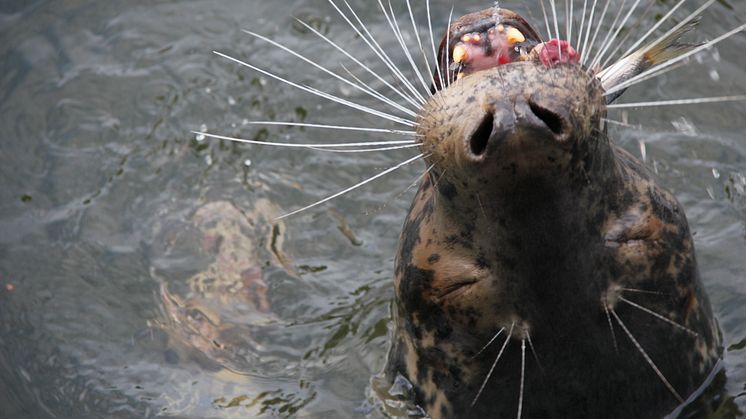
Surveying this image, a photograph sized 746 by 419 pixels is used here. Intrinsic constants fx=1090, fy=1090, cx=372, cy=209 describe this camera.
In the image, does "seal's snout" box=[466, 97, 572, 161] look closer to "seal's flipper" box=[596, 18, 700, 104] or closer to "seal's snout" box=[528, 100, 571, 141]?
"seal's snout" box=[528, 100, 571, 141]

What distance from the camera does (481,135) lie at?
2.92 metres

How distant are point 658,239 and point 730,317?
3.81ft

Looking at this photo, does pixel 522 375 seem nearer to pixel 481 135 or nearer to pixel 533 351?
pixel 533 351

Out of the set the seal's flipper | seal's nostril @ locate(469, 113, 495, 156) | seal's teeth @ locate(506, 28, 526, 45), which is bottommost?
seal's nostril @ locate(469, 113, 495, 156)

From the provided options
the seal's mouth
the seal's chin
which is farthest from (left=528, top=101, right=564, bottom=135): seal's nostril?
the seal's mouth

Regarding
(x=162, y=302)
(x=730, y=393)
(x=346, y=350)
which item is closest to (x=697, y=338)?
(x=730, y=393)

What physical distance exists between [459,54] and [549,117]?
83 centimetres

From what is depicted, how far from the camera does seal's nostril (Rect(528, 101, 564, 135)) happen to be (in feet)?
9.44

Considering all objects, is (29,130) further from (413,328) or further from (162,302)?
(413,328)

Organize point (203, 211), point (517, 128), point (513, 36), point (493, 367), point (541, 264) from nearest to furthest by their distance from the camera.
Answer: point (517, 128) < point (541, 264) < point (493, 367) < point (513, 36) < point (203, 211)

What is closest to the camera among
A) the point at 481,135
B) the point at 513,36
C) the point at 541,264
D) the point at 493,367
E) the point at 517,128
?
the point at 517,128

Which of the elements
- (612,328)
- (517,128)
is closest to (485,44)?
(517,128)

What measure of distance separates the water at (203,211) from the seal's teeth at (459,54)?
4.91 ft

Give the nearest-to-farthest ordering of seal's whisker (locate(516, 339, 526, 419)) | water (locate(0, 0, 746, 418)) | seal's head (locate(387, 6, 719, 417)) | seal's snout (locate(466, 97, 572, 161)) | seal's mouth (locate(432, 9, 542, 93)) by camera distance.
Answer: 1. seal's snout (locate(466, 97, 572, 161))
2. seal's head (locate(387, 6, 719, 417))
3. seal's whisker (locate(516, 339, 526, 419))
4. seal's mouth (locate(432, 9, 542, 93))
5. water (locate(0, 0, 746, 418))
